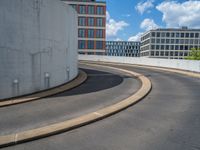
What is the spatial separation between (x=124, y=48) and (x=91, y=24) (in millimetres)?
90939

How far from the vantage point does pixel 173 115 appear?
6.87 metres

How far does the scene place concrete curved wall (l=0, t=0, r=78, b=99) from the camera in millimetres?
8578

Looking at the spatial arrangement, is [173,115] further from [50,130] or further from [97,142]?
[50,130]

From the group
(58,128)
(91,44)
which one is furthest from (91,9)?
(58,128)

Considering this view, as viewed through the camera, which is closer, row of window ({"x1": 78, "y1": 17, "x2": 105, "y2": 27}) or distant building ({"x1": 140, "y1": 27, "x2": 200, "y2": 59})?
row of window ({"x1": 78, "y1": 17, "x2": 105, "y2": 27})

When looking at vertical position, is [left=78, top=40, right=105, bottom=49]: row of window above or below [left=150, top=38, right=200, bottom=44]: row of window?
below

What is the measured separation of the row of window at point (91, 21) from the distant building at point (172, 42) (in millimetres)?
40443

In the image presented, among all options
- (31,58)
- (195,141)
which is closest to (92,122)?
(195,141)

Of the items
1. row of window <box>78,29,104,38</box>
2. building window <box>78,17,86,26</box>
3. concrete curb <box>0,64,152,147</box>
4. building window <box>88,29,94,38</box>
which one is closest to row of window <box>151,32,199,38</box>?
row of window <box>78,29,104,38</box>

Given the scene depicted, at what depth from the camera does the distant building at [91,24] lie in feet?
228

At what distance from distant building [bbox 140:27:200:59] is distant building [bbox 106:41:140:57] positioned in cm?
5215

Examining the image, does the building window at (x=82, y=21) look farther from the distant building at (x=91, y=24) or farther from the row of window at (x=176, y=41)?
the row of window at (x=176, y=41)

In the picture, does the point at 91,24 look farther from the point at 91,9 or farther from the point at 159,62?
the point at 159,62

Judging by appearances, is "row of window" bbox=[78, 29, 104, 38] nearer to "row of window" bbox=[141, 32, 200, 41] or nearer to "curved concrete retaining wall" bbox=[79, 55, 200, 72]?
"curved concrete retaining wall" bbox=[79, 55, 200, 72]
